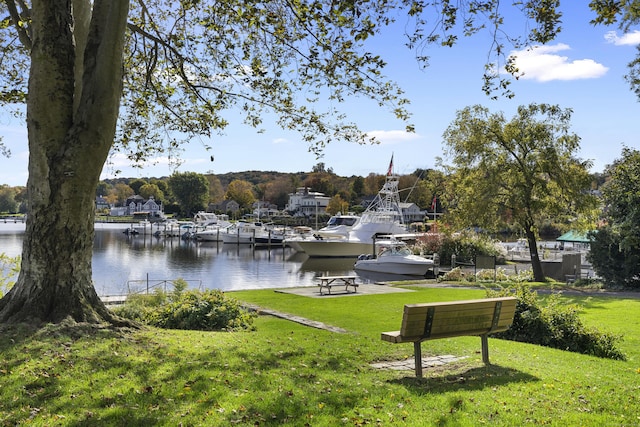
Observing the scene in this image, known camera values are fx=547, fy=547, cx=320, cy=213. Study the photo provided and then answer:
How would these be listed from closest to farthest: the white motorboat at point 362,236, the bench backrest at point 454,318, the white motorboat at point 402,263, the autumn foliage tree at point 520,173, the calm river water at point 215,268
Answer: the bench backrest at point 454,318 → the autumn foliage tree at point 520,173 → the calm river water at point 215,268 → the white motorboat at point 402,263 → the white motorboat at point 362,236

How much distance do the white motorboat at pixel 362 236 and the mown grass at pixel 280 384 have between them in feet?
150

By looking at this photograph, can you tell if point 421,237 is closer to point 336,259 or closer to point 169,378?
point 336,259

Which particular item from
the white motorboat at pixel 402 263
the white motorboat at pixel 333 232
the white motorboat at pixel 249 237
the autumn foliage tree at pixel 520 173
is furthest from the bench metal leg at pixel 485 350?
the white motorboat at pixel 249 237

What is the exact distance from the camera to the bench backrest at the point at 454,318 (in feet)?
21.6

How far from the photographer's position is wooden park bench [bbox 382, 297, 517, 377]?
6586mm

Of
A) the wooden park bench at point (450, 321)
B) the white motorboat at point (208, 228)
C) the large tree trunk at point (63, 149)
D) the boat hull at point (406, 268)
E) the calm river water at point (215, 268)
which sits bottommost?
the calm river water at point (215, 268)

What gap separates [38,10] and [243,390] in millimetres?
6057

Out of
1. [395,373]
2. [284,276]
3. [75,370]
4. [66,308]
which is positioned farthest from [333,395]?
[284,276]

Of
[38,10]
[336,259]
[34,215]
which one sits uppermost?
[38,10]

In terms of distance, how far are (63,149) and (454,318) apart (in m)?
5.74

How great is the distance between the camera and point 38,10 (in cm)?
772

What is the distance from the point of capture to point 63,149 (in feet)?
24.7

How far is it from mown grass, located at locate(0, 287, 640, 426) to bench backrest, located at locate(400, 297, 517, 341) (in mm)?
515

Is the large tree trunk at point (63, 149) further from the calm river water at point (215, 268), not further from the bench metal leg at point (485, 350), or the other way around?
the calm river water at point (215, 268)
